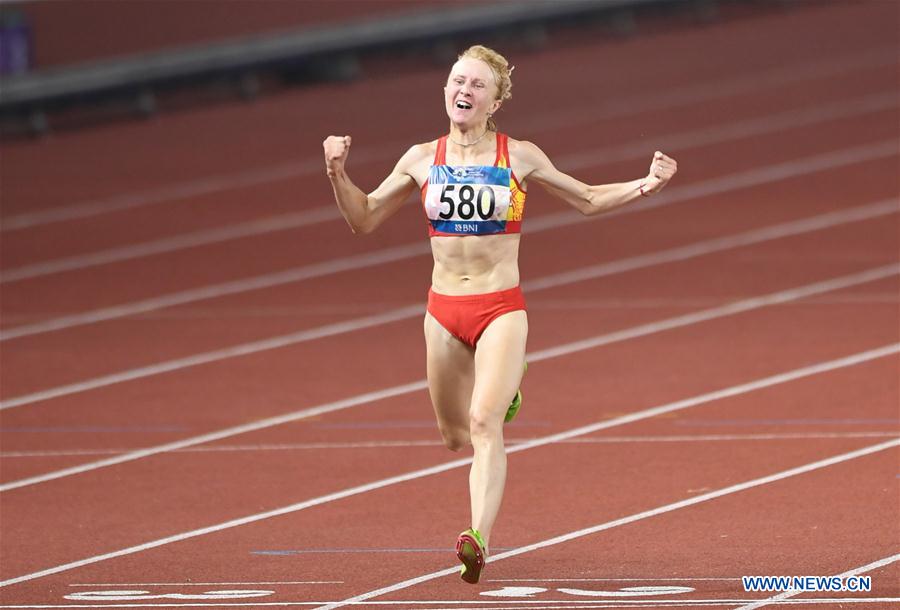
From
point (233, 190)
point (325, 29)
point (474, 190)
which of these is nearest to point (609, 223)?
point (233, 190)

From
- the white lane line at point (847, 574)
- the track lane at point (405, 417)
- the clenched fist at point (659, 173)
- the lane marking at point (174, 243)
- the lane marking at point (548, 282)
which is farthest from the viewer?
the lane marking at point (174, 243)

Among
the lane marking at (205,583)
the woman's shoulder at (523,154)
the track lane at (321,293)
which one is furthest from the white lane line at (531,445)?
the track lane at (321,293)

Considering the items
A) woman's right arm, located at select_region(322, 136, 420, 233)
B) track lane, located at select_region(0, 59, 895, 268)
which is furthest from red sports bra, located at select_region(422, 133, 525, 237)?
track lane, located at select_region(0, 59, 895, 268)

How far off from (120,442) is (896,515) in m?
4.53

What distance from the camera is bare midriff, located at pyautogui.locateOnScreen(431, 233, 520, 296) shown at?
6.88 m

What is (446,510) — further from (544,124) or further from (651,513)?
(544,124)

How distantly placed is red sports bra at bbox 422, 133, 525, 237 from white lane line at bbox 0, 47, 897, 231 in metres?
10.7

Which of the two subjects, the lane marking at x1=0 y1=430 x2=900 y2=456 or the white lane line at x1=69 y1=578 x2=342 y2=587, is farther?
the lane marking at x1=0 y1=430 x2=900 y2=456

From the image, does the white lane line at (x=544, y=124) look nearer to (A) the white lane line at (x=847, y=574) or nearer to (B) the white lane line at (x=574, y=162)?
(B) the white lane line at (x=574, y=162)

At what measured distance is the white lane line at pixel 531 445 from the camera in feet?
25.2

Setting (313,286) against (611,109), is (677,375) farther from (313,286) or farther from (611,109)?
(611,109)

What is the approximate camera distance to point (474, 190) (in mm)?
6832

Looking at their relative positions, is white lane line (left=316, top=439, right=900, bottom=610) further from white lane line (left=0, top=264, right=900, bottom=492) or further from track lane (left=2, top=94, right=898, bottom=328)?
track lane (left=2, top=94, right=898, bottom=328)

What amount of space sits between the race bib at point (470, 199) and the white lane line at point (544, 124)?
1071 centimetres
